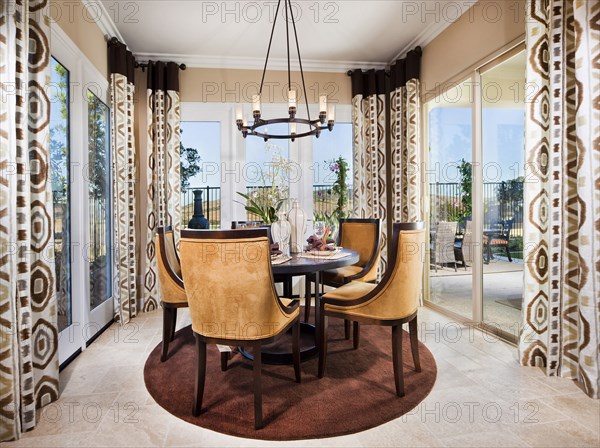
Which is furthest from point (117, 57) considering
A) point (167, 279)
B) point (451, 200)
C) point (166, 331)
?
point (451, 200)

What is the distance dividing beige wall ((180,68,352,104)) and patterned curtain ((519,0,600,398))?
247 centimetres

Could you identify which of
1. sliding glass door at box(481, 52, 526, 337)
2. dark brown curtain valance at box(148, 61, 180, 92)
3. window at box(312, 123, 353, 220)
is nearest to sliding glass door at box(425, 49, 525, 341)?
sliding glass door at box(481, 52, 526, 337)

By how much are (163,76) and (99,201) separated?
62.4 inches

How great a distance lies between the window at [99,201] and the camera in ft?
10.8

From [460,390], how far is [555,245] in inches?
42.3

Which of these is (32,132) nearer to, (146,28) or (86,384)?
(86,384)

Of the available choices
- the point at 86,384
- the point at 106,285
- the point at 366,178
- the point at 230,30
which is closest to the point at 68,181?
the point at 106,285

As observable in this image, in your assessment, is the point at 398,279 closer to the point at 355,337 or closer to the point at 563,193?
the point at 355,337

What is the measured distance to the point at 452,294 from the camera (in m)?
3.85

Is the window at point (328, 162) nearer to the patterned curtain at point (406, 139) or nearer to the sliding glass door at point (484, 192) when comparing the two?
the patterned curtain at point (406, 139)

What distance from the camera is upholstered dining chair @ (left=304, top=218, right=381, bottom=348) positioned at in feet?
10.4

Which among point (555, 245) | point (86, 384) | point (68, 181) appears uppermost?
point (68, 181)

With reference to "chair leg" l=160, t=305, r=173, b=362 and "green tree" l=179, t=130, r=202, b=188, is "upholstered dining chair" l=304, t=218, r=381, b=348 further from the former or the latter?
"green tree" l=179, t=130, r=202, b=188

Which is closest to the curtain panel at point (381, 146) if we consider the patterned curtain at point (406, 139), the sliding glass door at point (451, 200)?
the patterned curtain at point (406, 139)
